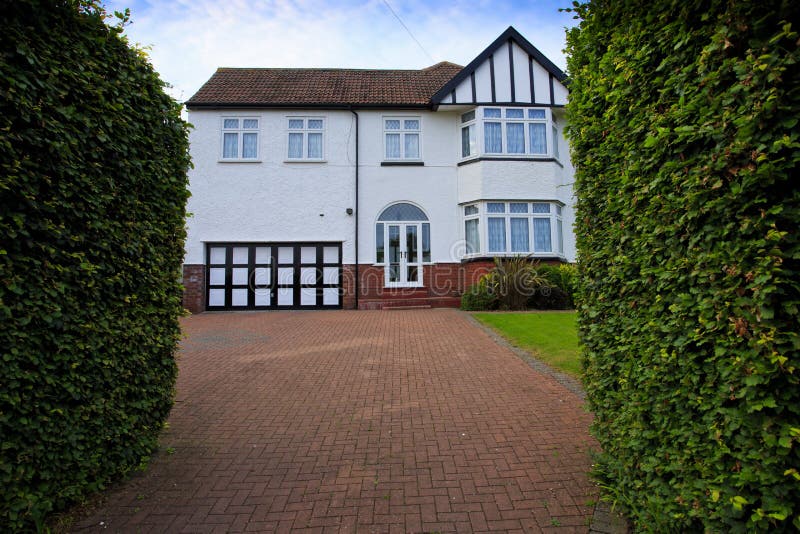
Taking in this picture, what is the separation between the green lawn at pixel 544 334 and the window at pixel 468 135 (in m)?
6.24

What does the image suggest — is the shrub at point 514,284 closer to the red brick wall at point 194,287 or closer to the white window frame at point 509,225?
the white window frame at point 509,225

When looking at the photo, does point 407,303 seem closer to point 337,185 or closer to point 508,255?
point 508,255

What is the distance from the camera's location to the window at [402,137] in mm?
15055

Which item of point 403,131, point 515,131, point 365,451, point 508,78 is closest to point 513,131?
point 515,131

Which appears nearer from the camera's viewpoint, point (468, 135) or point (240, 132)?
point (240, 132)

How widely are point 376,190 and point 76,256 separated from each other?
1241cm

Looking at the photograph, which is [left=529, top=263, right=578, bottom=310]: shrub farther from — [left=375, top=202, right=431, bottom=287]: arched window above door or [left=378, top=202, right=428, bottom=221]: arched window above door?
[left=378, top=202, right=428, bottom=221]: arched window above door

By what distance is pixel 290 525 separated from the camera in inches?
109

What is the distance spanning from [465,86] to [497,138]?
7.11ft

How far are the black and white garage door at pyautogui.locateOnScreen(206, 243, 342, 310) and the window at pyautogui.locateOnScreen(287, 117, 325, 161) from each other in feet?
10.7

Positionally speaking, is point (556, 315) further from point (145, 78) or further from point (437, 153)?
point (145, 78)

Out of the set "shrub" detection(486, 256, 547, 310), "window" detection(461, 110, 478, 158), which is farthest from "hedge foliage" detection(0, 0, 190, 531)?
"window" detection(461, 110, 478, 158)

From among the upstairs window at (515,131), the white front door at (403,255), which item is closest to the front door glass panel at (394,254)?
the white front door at (403,255)

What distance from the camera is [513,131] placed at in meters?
14.7
